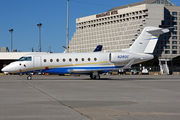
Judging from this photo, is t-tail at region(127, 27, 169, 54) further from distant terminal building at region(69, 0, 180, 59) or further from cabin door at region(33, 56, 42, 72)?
distant terminal building at region(69, 0, 180, 59)

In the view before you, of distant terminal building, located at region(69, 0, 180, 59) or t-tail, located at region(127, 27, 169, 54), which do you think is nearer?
t-tail, located at region(127, 27, 169, 54)

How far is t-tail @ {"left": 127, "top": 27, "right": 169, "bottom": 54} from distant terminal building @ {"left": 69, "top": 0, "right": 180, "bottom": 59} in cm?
11174

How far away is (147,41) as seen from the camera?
122 feet

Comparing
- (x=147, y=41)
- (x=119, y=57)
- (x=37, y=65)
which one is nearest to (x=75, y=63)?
(x=37, y=65)

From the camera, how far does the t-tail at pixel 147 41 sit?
36844 millimetres

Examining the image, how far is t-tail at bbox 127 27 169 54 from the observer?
36844mm

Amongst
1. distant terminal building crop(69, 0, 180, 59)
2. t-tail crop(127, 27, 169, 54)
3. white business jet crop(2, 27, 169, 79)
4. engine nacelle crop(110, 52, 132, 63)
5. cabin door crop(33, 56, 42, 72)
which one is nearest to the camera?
white business jet crop(2, 27, 169, 79)

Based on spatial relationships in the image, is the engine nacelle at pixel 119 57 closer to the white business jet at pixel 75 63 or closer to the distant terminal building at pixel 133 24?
the white business jet at pixel 75 63

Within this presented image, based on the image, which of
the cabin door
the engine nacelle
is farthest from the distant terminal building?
the cabin door

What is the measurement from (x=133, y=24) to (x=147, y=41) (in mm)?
122363

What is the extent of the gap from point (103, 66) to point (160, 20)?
4586 inches

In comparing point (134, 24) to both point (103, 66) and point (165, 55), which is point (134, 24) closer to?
point (165, 55)

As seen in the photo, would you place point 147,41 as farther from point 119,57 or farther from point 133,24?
point 133,24

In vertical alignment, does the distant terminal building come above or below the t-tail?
above
